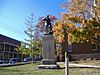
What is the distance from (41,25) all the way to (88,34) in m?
33.8

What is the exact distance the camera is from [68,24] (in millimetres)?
31562

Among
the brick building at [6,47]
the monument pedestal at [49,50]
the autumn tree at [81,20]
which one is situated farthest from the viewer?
→ the brick building at [6,47]

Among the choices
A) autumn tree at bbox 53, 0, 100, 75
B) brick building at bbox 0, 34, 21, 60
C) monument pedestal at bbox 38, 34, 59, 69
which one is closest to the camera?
monument pedestal at bbox 38, 34, 59, 69

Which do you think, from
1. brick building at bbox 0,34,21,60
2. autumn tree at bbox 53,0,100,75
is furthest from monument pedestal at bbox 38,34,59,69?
brick building at bbox 0,34,21,60

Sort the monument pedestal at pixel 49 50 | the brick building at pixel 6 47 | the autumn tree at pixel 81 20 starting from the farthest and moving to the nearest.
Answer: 1. the brick building at pixel 6 47
2. the autumn tree at pixel 81 20
3. the monument pedestal at pixel 49 50

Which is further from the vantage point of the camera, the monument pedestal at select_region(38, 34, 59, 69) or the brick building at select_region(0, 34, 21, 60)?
the brick building at select_region(0, 34, 21, 60)

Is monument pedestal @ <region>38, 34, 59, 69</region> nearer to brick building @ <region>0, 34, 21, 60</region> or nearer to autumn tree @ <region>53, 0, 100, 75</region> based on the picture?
autumn tree @ <region>53, 0, 100, 75</region>

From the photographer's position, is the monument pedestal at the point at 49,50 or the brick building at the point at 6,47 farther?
the brick building at the point at 6,47

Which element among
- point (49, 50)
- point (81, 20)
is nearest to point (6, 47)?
point (81, 20)

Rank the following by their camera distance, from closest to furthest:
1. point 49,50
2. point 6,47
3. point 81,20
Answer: point 49,50 → point 81,20 → point 6,47

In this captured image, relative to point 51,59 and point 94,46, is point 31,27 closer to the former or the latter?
point 94,46

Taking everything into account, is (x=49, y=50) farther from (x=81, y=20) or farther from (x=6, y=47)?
(x=6, y=47)

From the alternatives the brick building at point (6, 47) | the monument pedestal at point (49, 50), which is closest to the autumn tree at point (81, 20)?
the monument pedestal at point (49, 50)

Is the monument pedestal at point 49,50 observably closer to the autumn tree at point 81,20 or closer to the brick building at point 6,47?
the autumn tree at point 81,20
